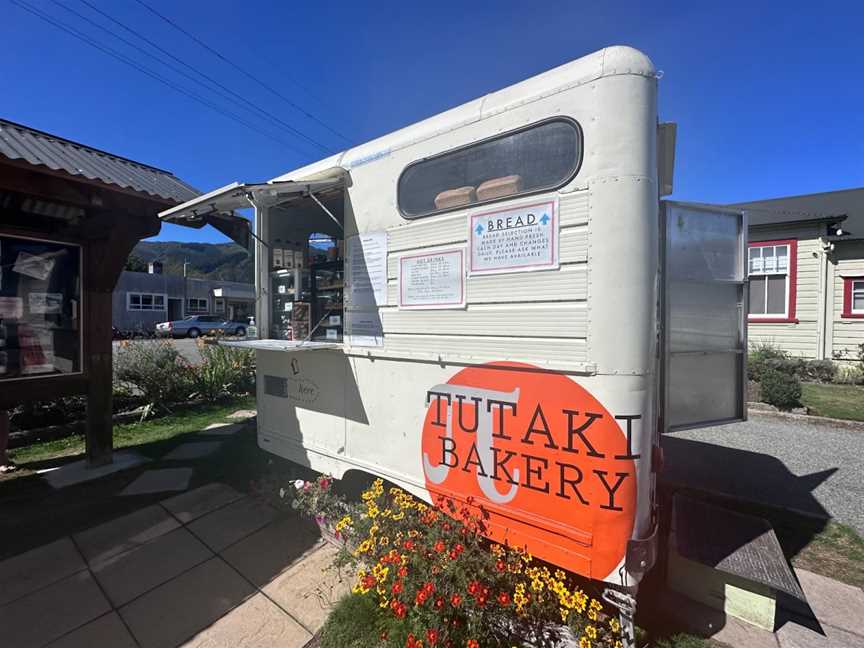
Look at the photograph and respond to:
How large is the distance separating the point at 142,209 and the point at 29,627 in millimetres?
3922

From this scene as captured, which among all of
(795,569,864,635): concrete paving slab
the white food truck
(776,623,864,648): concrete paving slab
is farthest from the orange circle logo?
(795,569,864,635): concrete paving slab

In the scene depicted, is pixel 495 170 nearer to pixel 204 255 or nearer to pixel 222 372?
pixel 222 372

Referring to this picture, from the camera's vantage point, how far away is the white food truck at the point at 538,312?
7.04 feet

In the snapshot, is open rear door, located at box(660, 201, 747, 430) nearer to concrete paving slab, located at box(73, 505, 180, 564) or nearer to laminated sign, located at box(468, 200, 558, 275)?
laminated sign, located at box(468, 200, 558, 275)

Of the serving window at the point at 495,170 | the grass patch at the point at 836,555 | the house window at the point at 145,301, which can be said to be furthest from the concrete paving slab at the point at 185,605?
the house window at the point at 145,301

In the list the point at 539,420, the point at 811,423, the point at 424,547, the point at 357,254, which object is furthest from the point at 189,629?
the point at 811,423

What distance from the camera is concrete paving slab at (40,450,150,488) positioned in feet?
15.0

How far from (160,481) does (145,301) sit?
33774 mm

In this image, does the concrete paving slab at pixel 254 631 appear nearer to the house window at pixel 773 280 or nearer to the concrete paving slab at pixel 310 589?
the concrete paving slab at pixel 310 589

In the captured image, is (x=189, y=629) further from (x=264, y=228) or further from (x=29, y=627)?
(x=264, y=228)

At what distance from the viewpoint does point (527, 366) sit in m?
2.41

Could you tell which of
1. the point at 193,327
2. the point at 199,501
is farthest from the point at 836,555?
the point at 193,327

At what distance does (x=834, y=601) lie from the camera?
272 cm

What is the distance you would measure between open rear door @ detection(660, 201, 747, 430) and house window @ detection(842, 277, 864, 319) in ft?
41.0
